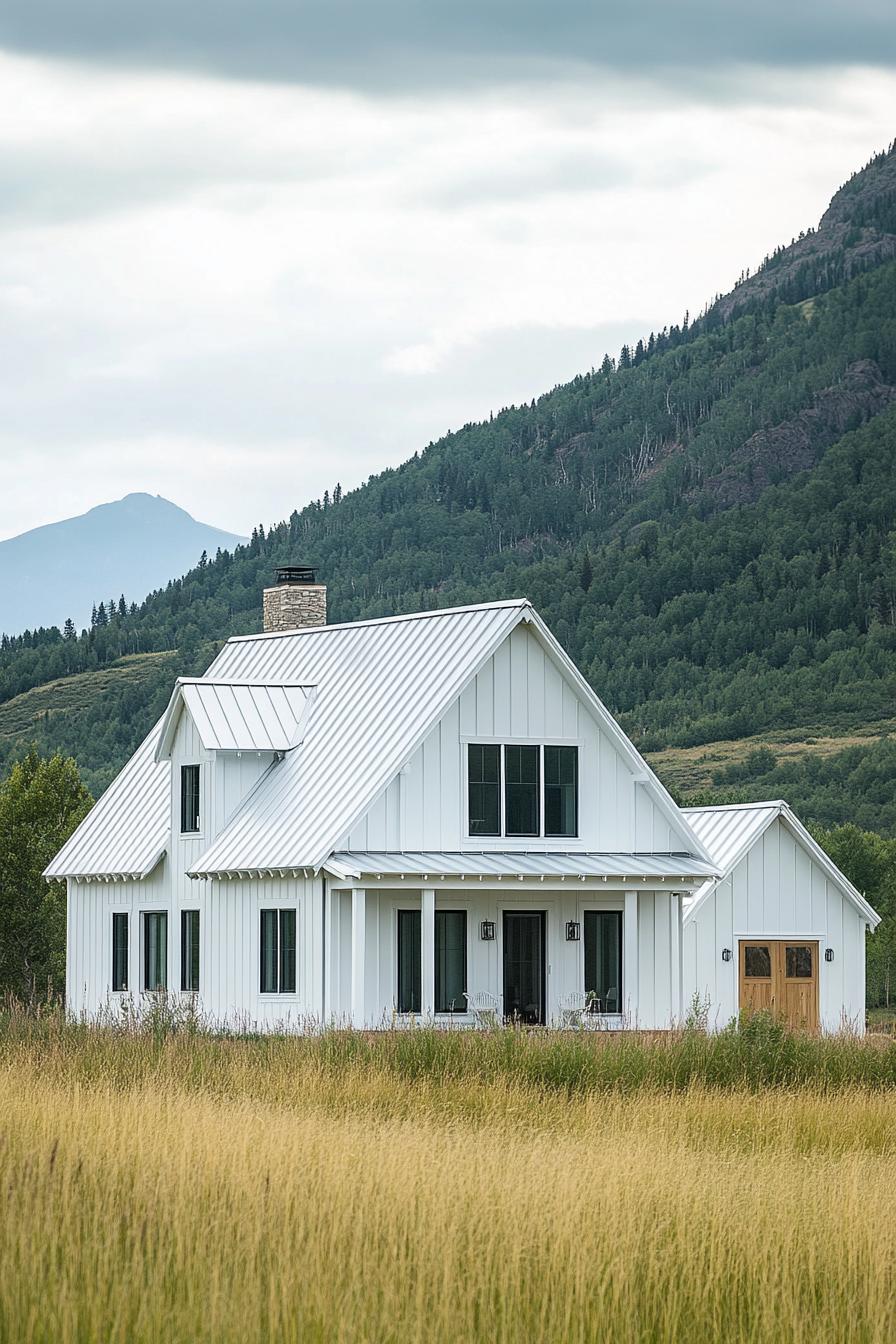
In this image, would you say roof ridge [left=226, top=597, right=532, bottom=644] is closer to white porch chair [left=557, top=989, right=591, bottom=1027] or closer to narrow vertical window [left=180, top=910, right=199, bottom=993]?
narrow vertical window [left=180, top=910, right=199, bottom=993]

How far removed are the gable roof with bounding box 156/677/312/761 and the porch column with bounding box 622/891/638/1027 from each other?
→ 5.77 m

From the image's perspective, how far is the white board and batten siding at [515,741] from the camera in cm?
3144

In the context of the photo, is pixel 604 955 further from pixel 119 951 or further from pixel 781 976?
pixel 119 951

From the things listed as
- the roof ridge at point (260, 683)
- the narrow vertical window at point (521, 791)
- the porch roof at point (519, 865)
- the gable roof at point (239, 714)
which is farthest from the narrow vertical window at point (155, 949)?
the narrow vertical window at point (521, 791)

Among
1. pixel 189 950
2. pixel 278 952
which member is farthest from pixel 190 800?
pixel 278 952

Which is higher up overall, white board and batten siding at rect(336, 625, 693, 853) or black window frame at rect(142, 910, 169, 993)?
white board and batten siding at rect(336, 625, 693, 853)

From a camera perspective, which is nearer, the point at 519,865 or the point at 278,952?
the point at 519,865

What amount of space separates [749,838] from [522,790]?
6.73 meters

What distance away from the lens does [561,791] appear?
33.0m

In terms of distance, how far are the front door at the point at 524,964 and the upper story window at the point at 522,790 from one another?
1310 millimetres

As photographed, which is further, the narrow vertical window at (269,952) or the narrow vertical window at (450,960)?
the narrow vertical window at (269,952)

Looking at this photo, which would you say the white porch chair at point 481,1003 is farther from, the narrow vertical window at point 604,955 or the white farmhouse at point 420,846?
the narrow vertical window at point 604,955

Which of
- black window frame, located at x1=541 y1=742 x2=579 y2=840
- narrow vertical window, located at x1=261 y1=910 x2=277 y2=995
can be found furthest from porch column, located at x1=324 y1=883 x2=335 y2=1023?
black window frame, located at x1=541 y1=742 x2=579 y2=840

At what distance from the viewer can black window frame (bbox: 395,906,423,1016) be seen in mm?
31156
